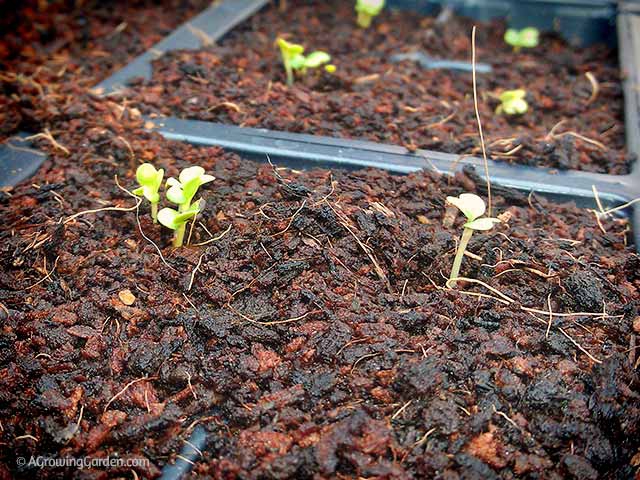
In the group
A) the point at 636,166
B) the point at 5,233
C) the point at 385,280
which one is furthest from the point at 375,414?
the point at 636,166

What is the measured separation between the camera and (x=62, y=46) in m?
2.03

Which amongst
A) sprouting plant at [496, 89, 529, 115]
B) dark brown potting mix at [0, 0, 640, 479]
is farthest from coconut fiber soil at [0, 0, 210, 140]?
sprouting plant at [496, 89, 529, 115]

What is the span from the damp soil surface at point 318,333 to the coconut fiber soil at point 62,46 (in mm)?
350

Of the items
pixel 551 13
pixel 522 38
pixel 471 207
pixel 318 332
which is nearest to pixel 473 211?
pixel 471 207

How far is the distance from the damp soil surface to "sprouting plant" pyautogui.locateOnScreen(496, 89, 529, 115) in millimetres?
406

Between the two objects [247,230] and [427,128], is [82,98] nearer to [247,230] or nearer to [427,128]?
[247,230]

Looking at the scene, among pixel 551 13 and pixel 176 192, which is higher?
pixel 176 192

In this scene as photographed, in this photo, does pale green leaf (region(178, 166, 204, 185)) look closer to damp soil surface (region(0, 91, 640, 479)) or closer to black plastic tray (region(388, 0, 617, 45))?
damp soil surface (region(0, 91, 640, 479))

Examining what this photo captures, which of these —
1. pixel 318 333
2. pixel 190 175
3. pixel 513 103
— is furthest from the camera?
pixel 513 103

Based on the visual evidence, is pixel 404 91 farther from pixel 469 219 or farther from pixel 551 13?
pixel 551 13

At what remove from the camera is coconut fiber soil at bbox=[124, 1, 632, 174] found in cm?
152

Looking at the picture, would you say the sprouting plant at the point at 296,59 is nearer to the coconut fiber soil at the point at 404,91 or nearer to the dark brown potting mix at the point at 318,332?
the coconut fiber soil at the point at 404,91

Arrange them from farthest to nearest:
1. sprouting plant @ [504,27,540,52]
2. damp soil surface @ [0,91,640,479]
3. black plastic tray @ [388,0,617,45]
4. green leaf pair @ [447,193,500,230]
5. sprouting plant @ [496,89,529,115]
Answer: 1. black plastic tray @ [388,0,617,45]
2. sprouting plant @ [504,27,540,52]
3. sprouting plant @ [496,89,529,115]
4. green leaf pair @ [447,193,500,230]
5. damp soil surface @ [0,91,640,479]

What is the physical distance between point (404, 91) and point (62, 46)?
119 cm
